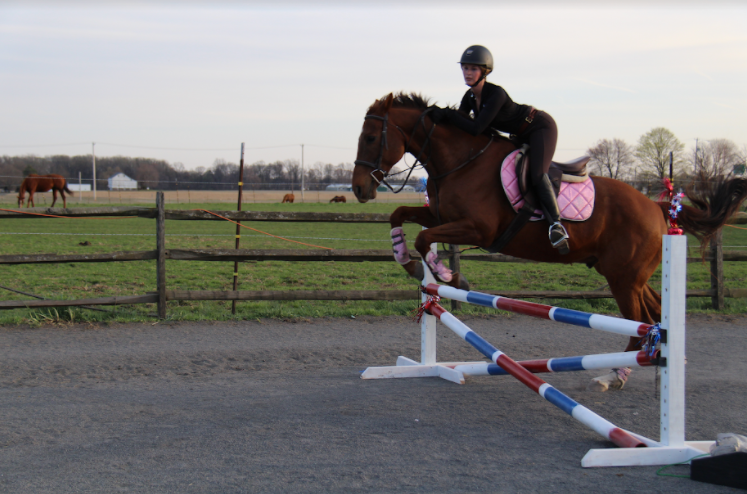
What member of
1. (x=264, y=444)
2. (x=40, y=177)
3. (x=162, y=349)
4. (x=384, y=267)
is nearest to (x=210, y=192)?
(x=40, y=177)

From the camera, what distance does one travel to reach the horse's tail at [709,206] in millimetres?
4891

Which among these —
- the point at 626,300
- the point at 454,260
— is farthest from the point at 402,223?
the point at 454,260

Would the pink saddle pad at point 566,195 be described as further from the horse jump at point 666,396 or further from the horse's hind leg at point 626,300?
the horse jump at point 666,396

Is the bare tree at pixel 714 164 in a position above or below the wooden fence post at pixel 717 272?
above

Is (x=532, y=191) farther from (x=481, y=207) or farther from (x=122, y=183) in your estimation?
(x=122, y=183)

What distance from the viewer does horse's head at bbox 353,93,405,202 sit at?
435 cm

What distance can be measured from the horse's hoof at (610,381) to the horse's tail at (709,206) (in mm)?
1434

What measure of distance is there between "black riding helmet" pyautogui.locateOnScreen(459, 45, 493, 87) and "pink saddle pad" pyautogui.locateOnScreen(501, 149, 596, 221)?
2.33ft

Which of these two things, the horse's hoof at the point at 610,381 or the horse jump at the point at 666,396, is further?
the horse's hoof at the point at 610,381

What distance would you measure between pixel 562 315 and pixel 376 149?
6.28 feet

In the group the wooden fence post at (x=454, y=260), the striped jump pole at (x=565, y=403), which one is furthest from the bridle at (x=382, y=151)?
the wooden fence post at (x=454, y=260)

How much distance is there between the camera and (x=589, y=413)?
10.6ft

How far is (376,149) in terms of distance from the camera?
443cm

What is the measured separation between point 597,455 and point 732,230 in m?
22.5
